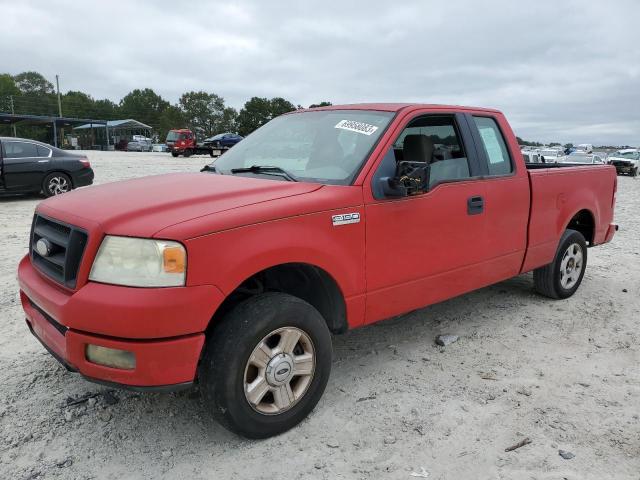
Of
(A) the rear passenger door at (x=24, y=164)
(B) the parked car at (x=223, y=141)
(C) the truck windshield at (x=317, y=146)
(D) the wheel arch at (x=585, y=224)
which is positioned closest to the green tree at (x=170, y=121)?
(B) the parked car at (x=223, y=141)

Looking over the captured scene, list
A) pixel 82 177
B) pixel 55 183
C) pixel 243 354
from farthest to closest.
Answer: pixel 82 177
pixel 55 183
pixel 243 354

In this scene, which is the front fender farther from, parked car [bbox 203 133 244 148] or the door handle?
parked car [bbox 203 133 244 148]

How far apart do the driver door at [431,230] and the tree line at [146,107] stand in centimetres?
8238

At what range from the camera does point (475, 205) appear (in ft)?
12.8

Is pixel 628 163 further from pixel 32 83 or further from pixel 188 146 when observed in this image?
pixel 32 83

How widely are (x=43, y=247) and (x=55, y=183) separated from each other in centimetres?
985

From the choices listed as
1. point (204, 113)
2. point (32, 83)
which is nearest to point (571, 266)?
point (204, 113)

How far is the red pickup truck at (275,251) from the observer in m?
2.42

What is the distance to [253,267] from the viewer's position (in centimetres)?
262

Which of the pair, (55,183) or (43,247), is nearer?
(43,247)

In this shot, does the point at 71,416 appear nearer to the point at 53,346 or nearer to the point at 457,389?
the point at 53,346

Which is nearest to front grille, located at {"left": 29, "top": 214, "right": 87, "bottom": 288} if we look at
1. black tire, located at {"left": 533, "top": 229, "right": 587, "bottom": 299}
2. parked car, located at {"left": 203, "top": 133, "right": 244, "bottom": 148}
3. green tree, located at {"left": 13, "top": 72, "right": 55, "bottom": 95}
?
black tire, located at {"left": 533, "top": 229, "right": 587, "bottom": 299}

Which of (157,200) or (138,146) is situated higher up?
(138,146)

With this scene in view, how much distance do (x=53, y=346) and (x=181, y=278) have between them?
0.88m
